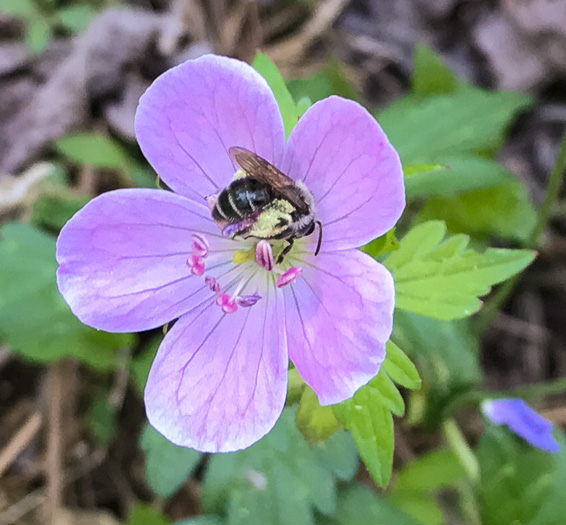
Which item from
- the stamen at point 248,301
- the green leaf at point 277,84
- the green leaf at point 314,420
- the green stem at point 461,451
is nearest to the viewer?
the stamen at point 248,301

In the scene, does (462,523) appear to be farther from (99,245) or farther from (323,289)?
(99,245)

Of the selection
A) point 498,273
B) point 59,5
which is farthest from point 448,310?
point 59,5

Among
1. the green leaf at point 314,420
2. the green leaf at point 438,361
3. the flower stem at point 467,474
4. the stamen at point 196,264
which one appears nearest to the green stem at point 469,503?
the flower stem at point 467,474

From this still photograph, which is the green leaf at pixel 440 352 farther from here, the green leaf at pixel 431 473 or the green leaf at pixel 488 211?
the green leaf at pixel 488 211

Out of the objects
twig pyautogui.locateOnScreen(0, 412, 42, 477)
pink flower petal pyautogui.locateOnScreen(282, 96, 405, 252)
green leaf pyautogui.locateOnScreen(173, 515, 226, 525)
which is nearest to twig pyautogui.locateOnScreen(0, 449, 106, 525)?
twig pyautogui.locateOnScreen(0, 412, 42, 477)

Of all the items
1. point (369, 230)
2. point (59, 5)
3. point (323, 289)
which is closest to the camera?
point (369, 230)

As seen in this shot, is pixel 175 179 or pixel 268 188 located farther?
pixel 175 179

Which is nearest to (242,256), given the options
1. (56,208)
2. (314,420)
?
(314,420)

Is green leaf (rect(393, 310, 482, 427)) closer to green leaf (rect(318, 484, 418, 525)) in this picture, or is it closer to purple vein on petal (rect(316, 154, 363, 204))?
green leaf (rect(318, 484, 418, 525))
